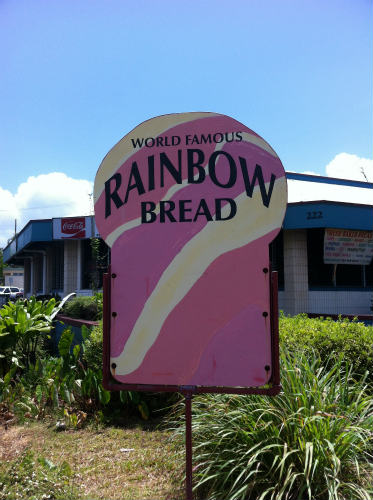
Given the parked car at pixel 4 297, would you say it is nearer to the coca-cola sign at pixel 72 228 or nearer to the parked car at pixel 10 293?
the parked car at pixel 10 293

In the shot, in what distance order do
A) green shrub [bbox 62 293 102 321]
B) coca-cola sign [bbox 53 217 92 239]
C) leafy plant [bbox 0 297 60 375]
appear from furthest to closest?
coca-cola sign [bbox 53 217 92 239], green shrub [bbox 62 293 102 321], leafy plant [bbox 0 297 60 375]

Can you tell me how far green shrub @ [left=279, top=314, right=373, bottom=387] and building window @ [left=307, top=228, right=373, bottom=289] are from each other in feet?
39.9

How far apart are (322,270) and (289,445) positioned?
14.5 m

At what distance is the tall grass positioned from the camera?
8.66 ft

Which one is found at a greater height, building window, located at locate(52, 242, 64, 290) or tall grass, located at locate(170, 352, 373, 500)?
building window, located at locate(52, 242, 64, 290)

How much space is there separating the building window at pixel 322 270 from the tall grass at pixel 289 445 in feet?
44.5

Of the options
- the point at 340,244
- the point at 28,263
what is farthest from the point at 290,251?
the point at 28,263

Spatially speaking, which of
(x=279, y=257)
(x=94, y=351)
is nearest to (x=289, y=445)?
(x=94, y=351)

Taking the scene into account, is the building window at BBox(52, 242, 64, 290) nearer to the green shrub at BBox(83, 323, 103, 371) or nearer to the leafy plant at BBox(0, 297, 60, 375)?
the leafy plant at BBox(0, 297, 60, 375)

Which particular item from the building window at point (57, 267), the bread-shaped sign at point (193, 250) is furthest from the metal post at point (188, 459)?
the building window at point (57, 267)

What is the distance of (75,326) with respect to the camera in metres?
8.75

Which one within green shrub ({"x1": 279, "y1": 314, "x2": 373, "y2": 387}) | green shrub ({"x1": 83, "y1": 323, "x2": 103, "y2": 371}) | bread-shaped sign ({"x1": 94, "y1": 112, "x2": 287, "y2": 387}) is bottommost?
green shrub ({"x1": 83, "y1": 323, "x2": 103, "y2": 371})

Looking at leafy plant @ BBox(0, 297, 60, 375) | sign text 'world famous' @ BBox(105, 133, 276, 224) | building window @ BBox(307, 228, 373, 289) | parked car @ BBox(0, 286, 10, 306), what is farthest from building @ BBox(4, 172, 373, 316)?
sign text 'world famous' @ BBox(105, 133, 276, 224)

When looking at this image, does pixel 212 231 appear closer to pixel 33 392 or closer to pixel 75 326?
pixel 33 392
